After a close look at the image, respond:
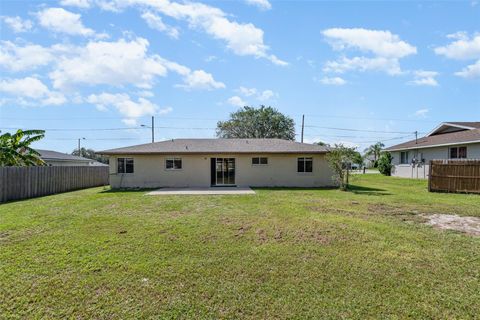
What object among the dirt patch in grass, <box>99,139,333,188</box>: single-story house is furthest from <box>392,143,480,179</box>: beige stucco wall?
the dirt patch in grass

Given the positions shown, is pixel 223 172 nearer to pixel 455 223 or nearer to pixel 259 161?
pixel 259 161

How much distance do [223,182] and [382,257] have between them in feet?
43.7

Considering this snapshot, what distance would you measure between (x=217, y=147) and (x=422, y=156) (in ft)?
55.9

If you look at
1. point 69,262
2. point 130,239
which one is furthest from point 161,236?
point 69,262

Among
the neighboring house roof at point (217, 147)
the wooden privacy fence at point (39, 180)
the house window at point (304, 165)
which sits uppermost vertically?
the neighboring house roof at point (217, 147)

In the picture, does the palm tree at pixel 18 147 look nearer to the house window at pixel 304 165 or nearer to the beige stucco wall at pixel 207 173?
the beige stucco wall at pixel 207 173

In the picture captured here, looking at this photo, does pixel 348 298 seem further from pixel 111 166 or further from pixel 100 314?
pixel 111 166

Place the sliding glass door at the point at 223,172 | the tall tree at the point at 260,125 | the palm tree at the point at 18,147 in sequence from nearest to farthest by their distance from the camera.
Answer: the palm tree at the point at 18,147
the sliding glass door at the point at 223,172
the tall tree at the point at 260,125

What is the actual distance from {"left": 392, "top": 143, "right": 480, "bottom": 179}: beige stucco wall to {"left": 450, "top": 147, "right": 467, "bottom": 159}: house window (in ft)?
1.00

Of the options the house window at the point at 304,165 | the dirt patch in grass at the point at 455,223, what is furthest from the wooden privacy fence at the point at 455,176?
the dirt patch in grass at the point at 455,223

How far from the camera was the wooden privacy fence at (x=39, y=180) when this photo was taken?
39.8ft

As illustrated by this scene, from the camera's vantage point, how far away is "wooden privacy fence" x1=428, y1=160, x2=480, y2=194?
1373cm

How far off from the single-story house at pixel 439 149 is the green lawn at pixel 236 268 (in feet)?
47.5

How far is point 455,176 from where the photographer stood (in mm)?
14273
